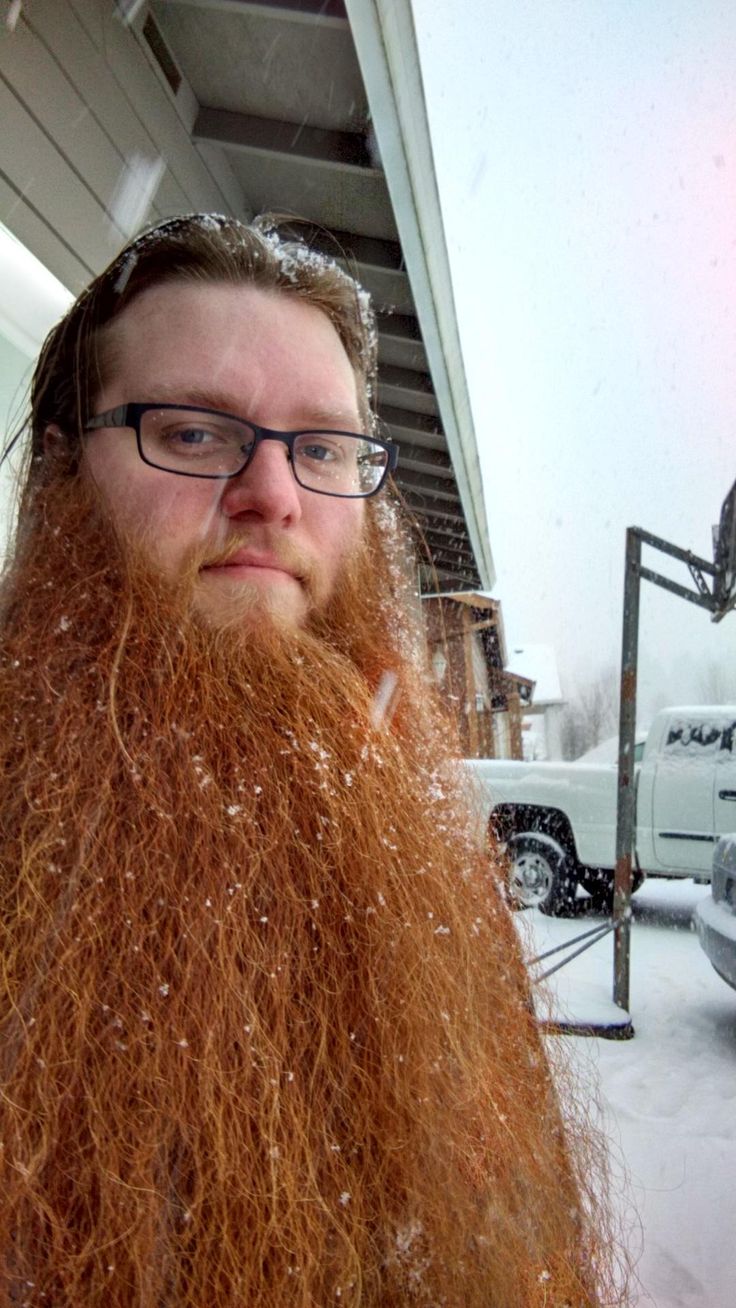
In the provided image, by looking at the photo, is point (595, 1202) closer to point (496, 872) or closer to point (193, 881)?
point (496, 872)

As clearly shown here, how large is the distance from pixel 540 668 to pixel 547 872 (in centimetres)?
24

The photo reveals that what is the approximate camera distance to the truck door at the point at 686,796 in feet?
2.68

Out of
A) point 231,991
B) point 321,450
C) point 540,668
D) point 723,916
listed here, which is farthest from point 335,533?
point 723,916

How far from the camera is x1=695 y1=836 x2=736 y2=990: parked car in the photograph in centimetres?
79

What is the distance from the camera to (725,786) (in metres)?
0.83

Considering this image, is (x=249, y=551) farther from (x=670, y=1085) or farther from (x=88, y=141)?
(x=670, y=1085)

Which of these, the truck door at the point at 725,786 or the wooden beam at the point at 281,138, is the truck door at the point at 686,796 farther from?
the wooden beam at the point at 281,138

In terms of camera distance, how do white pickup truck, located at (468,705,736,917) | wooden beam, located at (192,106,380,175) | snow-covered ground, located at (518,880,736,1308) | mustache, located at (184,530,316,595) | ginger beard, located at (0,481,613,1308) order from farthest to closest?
1. white pickup truck, located at (468,705,736,917)
2. wooden beam, located at (192,106,380,175)
3. snow-covered ground, located at (518,880,736,1308)
4. mustache, located at (184,530,316,595)
5. ginger beard, located at (0,481,613,1308)

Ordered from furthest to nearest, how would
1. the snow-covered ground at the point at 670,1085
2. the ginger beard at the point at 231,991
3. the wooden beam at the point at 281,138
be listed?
1. the wooden beam at the point at 281,138
2. the snow-covered ground at the point at 670,1085
3. the ginger beard at the point at 231,991

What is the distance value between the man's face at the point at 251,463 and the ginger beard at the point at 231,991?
0.08 feet

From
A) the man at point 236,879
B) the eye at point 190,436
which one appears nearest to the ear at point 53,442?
the man at point 236,879

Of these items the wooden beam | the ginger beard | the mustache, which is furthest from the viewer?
the wooden beam

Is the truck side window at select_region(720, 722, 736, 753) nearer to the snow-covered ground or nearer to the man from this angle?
the snow-covered ground

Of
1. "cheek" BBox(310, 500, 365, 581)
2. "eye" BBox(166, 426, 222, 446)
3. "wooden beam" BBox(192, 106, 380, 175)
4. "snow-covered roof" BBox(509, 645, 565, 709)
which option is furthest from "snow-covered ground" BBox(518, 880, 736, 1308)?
"wooden beam" BBox(192, 106, 380, 175)
